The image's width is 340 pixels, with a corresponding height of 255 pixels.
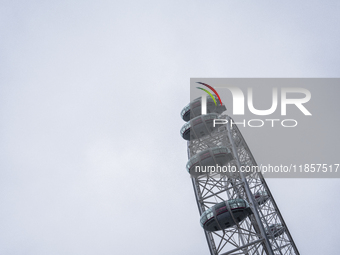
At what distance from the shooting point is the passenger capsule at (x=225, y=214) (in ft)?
119

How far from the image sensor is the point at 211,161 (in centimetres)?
4153

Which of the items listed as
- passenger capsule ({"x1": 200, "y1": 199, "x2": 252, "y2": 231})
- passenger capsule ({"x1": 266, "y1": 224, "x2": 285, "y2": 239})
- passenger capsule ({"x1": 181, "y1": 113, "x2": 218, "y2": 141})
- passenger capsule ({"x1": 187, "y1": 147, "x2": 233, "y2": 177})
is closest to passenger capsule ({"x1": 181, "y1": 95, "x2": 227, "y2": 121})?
passenger capsule ({"x1": 181, "y1": 113, "x2": 218, "y2": 141})

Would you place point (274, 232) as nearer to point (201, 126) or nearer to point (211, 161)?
point (211, 161)

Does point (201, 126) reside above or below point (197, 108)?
below

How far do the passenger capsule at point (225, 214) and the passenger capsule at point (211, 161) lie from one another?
20.6 ft

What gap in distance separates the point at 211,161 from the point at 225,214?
755 cm

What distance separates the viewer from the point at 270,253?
33719mm

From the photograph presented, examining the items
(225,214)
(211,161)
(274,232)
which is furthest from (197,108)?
(274,232)

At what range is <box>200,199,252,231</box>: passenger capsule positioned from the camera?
36.2m

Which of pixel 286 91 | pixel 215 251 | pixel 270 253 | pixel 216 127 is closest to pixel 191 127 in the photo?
pixel 216 127

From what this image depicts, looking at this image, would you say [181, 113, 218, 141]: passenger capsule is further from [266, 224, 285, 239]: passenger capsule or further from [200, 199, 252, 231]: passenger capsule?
[266, 224, 285, 239]: passenger capsule

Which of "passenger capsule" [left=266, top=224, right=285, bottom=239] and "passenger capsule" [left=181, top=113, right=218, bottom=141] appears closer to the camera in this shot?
"passenger capsule" [left=266, top=224, right=285, bottom=239]

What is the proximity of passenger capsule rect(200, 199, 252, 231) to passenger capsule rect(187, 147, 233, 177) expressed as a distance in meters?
6.26

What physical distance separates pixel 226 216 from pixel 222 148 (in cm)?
927
